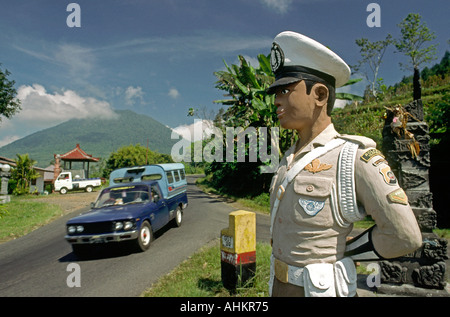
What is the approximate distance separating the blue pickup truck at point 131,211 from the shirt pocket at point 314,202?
5356 mm

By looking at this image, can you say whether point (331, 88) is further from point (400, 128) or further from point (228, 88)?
point (228, 88)

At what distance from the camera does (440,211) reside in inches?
356

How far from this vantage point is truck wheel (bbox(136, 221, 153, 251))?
6.53m

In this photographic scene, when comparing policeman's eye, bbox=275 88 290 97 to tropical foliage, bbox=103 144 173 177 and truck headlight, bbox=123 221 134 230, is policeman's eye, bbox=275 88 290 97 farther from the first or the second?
tropical foliage, bbox=103 144 173 177

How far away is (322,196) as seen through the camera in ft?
4.87

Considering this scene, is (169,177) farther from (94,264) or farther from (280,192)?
(280,192)

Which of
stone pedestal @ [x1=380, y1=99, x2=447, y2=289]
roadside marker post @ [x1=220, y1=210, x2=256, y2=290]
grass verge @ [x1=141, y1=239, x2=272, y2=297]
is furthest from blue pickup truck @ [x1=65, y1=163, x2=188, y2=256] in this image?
stone pedestal @ [x1=380, y1=99, x2=447, y2=289]

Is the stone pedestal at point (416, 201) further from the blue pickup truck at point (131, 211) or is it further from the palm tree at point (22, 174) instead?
the palm tree at point (22, 174)

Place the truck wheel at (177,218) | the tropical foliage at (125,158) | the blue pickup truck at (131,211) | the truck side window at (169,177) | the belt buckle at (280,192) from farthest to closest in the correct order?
the tropical foliage at (125,158) < the truck side window at (169,177) < the truck wheel at (177,218) < the blue pickup truck at (131,211) < the belt buckle at (280,192)

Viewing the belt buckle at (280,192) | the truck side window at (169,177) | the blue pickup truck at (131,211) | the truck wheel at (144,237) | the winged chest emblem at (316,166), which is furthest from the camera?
the truck side window at (169,177)

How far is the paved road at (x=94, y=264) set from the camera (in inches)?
189

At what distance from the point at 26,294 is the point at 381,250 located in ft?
18.3

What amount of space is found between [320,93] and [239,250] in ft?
9.68

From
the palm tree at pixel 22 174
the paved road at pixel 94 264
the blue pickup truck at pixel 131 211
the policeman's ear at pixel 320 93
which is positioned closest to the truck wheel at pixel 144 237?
the blue pickup truck at pixel 131 211
